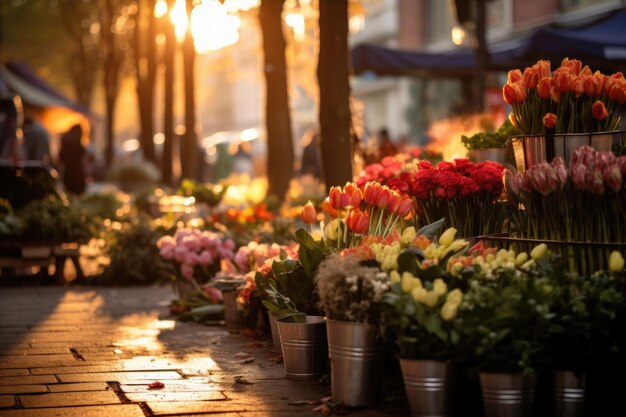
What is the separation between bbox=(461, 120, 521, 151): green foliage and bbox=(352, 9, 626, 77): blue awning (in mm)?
5139

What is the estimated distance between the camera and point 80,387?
21.5ft

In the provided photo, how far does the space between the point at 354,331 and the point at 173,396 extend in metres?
1.12

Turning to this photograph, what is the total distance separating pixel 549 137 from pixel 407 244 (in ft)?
3.94

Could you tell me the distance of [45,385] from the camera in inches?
261

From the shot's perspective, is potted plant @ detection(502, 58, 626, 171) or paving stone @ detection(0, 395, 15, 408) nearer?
paving stone @ detection(0, 395, 15, 408)

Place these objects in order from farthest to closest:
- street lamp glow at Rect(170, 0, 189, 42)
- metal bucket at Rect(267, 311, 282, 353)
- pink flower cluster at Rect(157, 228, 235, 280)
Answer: street lamp glow at Rect(170, 0, 189, 42) < pink flower cluster at Rect(157, 228, 235, 280) < metal bucket at Rect(267, 311, 282, 353)

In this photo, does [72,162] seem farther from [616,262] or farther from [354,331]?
[616,262]

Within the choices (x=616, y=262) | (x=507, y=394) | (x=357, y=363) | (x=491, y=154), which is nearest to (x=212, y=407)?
(x=357, y=363)

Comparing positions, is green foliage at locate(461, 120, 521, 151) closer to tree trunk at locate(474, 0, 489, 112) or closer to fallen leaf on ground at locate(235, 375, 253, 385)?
fallen leaf on ground at locate(235, 375, 253, 385)

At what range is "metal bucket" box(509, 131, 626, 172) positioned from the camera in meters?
6.83

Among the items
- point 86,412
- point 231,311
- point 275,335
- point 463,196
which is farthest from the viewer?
point 231,311

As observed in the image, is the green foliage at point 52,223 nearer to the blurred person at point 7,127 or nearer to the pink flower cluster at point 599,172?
the blurred person at point 7,127

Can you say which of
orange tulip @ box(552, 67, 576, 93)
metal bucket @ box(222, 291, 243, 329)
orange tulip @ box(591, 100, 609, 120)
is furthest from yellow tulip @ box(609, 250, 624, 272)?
metal bucket @ box(222, 291, 243, 329)

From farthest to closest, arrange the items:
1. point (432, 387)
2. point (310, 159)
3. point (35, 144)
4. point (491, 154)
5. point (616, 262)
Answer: point (35, 144) < point (310, 159) < point (491, 154) < point (616, 262) < point (432, 387)
